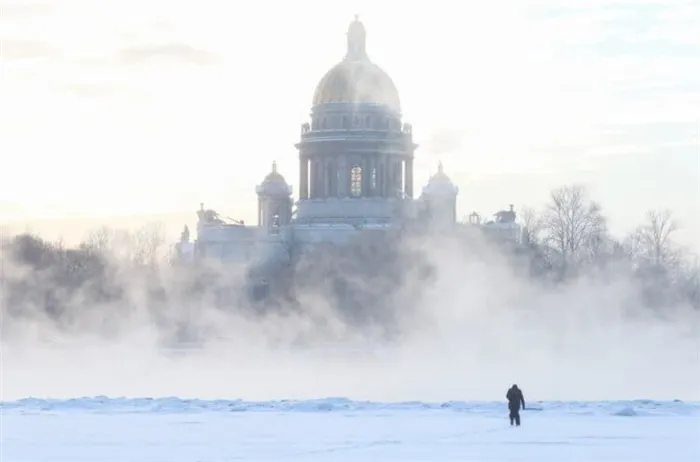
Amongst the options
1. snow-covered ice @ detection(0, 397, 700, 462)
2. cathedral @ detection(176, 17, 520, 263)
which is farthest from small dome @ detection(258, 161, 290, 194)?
snow-covered ice @ detection(0, 397, 700, 462)

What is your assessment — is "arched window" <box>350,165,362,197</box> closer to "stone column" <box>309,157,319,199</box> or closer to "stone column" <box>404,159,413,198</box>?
"stone column" <box>309,157,319,199</box>

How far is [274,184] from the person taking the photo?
365ft

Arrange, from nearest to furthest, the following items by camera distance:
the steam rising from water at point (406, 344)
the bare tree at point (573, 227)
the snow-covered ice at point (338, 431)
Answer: the snow-covered ice at point (338, 431), the steam rising from water at point (406, 344), the bare tree at point (573, 227)

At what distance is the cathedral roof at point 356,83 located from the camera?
11181 cm

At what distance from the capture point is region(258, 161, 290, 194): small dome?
111 m

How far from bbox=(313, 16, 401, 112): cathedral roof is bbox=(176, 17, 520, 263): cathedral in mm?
65

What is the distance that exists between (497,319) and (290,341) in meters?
8.23

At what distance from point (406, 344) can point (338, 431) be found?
30719 millimetres

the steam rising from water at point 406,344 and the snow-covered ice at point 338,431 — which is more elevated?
the steam rising from water at point 406,344

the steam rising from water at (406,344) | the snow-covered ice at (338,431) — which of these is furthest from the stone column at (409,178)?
the snow-covered ice at (338,431)

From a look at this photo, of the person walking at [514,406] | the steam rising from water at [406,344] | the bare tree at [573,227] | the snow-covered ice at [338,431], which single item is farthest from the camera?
the bare tree at [573,227]

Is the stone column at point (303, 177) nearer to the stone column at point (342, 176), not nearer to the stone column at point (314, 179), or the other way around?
the stone column at point (314, 179)

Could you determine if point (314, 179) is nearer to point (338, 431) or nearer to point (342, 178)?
point (342, 178)

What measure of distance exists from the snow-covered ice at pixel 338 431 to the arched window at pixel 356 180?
77.0m
